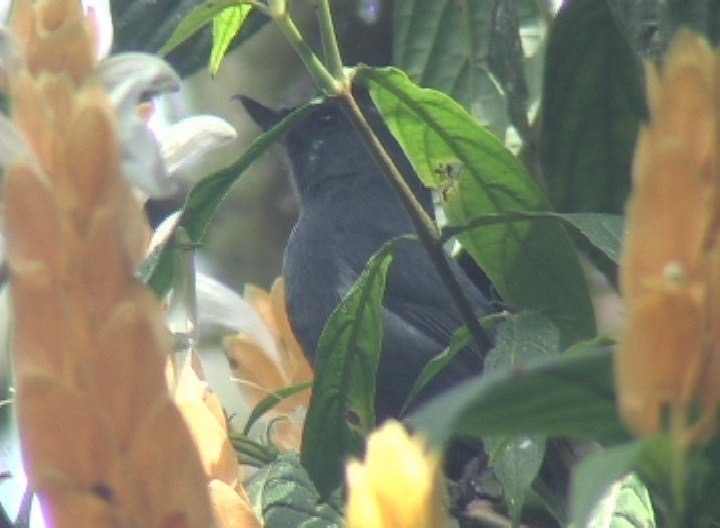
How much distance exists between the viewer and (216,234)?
11.2 ft

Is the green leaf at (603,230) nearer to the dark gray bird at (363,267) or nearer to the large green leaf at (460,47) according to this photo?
the large green leaf at (460,47)

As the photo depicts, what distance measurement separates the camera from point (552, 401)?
0.71 metres

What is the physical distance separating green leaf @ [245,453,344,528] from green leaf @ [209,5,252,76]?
442 millimetres

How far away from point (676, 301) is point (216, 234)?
2918 mm

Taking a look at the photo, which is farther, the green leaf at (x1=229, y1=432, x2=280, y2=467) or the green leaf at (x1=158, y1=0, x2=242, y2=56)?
the green leaf at (x1=229, y1=432, x2=280, y2=467)

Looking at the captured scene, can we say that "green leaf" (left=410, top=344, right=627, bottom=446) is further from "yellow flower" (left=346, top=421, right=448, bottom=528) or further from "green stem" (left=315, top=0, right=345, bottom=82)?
"green stem" (left=315, top=0, right=345, bottom=82)

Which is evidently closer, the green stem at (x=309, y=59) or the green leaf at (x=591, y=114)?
the green stem at (x=309, y=59)

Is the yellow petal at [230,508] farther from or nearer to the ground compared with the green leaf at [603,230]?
nearer to the ground

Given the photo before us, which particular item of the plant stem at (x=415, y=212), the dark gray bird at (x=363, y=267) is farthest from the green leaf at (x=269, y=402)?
the dark gray bird at (x=363, y=267)

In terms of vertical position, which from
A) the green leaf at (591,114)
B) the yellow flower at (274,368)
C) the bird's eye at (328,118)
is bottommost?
the bird's eye at (328,118)

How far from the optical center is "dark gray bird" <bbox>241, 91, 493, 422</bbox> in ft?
10.1

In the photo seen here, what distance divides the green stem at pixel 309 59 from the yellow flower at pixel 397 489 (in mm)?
782

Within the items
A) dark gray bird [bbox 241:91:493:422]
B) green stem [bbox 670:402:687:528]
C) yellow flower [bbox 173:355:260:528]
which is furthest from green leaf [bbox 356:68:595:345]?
dark gray bird [bbox 241:91:493:422]

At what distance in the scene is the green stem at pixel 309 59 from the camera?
1.30 meters
